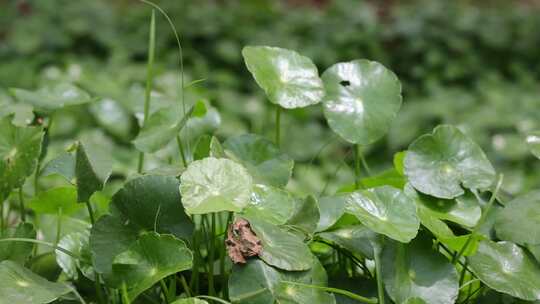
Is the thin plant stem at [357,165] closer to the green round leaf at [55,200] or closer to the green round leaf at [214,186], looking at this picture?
the green round leaf at [214,186]

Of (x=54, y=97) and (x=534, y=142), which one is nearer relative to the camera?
(x=534, y=142)

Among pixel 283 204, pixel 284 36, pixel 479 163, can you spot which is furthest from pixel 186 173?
pixel 284 36

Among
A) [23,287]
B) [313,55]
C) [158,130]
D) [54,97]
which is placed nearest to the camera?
[23,287]

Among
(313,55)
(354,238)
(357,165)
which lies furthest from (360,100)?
(313,55)

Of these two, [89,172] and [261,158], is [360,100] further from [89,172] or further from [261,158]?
[89,172]

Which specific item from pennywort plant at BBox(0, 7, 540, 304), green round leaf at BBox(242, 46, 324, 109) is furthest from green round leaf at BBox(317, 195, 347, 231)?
green round leaf at BBox(242, 46, 324, 109)

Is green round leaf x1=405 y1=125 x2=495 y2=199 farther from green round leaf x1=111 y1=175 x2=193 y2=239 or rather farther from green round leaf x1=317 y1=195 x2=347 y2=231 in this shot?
green round leaf x1=111 y1=175 x2=193 y2=239

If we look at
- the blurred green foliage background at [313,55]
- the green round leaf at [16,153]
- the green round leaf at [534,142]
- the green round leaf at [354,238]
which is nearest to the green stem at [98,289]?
the green round leaf at [16,153]
